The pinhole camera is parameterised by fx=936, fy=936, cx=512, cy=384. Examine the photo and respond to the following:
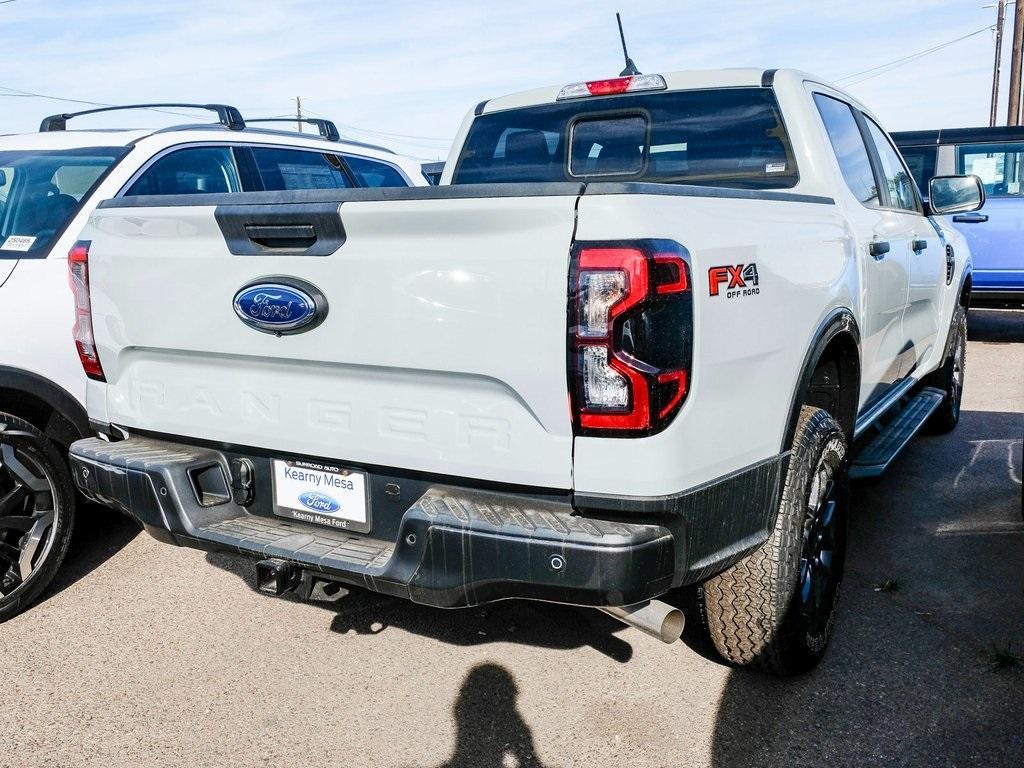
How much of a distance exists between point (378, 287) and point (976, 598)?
2.75 m

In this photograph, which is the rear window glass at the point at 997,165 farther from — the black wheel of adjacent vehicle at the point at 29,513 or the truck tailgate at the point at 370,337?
the black wheel of adjacent vehicle at the point at 29,513

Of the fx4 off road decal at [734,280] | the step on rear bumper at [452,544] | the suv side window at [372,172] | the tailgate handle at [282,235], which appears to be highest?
the suv side window at [372,172]

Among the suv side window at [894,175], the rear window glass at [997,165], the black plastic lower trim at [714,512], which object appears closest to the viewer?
the black plastic lower trim at [714,512]

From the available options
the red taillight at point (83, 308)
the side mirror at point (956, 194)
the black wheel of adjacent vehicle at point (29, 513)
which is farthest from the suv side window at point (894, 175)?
the black wheel of adjacent vehicle at point (29, 513)

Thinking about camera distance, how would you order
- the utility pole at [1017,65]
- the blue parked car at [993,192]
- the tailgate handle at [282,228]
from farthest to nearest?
1. the utility pole at [1017,65]
2. the blue parked car at [993,192]
3. the tailgate handle at [282,228]

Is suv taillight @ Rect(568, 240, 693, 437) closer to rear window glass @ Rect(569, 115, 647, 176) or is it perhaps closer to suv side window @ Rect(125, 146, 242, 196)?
rear window glass @ Rect(569, 115, 647, 176)

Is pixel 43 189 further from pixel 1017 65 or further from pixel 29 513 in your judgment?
pixel 1017 65

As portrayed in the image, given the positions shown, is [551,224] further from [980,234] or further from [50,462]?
[980,234]

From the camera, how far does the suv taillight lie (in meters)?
2.12

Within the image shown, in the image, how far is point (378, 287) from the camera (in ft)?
7.92

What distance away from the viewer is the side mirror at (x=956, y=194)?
4781 millimetres

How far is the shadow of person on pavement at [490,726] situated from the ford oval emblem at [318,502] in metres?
0.80

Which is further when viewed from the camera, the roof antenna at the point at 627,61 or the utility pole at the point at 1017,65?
the utility pole at the point at 1017,65

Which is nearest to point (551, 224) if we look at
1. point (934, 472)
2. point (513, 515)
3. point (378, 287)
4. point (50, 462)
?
point (378, 287)
